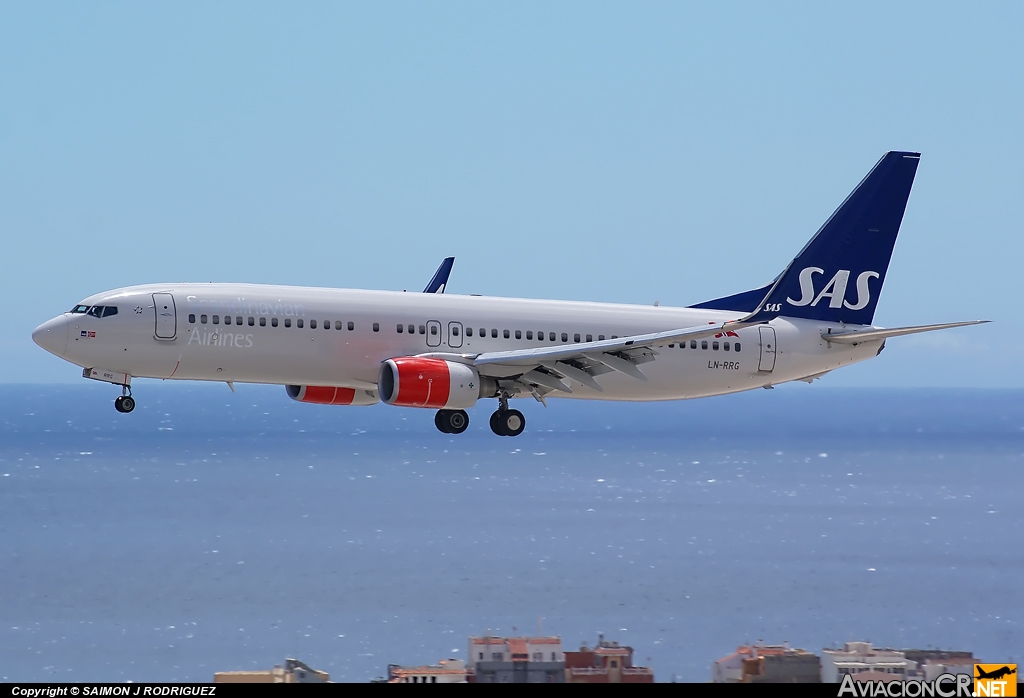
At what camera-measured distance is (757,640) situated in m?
134

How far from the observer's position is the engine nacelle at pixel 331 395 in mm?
45875

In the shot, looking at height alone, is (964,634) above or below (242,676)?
above

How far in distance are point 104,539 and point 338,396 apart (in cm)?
15527

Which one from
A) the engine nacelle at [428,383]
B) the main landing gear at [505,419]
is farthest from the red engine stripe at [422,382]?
the main landing gear at [505,419]

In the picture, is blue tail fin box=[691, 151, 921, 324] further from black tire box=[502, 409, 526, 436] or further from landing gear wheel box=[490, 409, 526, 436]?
landing gear wheel box=[490, 409, 526, 436]

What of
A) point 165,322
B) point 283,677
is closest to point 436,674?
point 283,677

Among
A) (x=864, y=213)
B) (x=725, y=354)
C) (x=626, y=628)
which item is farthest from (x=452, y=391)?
(x=626, y=628)

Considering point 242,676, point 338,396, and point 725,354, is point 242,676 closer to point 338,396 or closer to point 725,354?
point 338,396

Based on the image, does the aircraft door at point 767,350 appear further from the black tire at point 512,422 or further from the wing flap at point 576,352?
the black tire at point 512,422

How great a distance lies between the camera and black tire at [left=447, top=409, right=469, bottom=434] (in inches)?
1732

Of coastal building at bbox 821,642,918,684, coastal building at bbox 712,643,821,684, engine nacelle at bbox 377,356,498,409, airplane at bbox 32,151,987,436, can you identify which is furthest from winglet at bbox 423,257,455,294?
coastal building at bbox 821,642,918,684

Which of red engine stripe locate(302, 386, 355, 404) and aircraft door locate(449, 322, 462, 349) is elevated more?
aircraft door locate(449, 322, 462, 349)

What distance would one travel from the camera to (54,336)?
40.3m

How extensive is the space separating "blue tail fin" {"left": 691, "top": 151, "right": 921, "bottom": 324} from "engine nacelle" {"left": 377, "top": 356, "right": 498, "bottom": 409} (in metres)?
12.5
